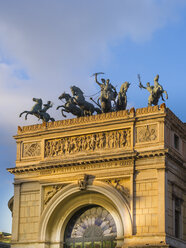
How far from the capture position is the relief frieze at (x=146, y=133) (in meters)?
36.8

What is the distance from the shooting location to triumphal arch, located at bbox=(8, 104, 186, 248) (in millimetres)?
35750

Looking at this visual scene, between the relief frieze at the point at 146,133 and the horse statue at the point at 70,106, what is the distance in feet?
19.0

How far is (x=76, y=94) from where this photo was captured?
42062 mm

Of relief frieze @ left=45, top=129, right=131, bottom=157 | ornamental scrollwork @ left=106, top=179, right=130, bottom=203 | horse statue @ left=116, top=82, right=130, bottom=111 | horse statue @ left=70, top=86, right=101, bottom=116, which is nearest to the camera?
ornamental scrollwork @ left=106, top=179, right=130, bottom=203

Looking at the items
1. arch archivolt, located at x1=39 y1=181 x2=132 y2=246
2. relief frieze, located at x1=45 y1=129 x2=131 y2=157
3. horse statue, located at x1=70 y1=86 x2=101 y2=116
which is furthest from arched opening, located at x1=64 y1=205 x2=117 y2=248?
horse statue, located at x1=70 y1=86 x2=101 y2=116

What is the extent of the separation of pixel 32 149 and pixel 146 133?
27.1 ft

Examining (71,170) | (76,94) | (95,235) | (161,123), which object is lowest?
(95,235)

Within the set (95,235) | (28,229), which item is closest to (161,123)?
(95,235)

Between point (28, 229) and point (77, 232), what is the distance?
3.11m

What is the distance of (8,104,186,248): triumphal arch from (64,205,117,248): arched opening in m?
0.06

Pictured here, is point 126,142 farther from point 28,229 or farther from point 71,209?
point 28,229

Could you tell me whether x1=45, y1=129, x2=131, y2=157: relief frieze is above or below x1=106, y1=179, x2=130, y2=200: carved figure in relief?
above

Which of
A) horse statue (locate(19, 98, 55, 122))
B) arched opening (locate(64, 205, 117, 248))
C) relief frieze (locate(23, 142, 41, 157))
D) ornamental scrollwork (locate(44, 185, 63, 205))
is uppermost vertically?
horse statue (locate(19, 98, 55, 122))

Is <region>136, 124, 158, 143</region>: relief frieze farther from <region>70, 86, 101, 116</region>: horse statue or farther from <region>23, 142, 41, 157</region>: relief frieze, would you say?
<region>23, 142, 41, 157</region>: relief frieze
